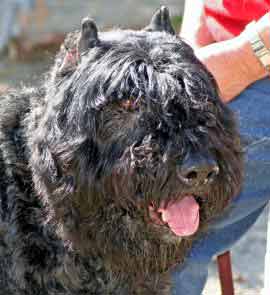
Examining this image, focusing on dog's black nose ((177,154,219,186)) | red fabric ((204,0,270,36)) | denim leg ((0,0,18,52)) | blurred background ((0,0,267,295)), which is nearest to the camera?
dog's black nose ((177,154,219,186))

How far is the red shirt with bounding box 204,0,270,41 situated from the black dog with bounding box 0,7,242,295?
1.23 feet

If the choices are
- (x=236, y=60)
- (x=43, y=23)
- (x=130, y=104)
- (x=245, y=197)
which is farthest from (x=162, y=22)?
(x=43, y=23)

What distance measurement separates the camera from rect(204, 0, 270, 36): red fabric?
330cm

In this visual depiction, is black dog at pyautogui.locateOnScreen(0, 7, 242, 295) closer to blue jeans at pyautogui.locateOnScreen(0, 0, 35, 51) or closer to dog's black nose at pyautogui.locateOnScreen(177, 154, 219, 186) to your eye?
dog's black nose at pyautogui.locateOnScreen(177, 154, 219, 186)

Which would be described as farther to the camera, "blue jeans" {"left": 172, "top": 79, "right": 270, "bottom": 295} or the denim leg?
the denim leg

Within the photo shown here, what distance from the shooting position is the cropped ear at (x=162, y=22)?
10.2 ft

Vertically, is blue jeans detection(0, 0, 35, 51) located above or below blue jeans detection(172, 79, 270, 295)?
below

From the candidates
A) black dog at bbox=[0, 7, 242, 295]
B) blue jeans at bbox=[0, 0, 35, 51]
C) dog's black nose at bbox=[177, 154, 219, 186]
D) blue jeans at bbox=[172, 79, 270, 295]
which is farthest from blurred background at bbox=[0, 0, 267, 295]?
dog's black nose at bbox=[177, 154, 219, 186]

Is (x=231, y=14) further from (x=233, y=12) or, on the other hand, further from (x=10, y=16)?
(x=10, y=16)

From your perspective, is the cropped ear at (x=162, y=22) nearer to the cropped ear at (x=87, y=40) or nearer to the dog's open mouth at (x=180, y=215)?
the cropped ear at (x=87, y=40)

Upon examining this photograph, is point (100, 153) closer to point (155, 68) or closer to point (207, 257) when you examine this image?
point (155, 68)

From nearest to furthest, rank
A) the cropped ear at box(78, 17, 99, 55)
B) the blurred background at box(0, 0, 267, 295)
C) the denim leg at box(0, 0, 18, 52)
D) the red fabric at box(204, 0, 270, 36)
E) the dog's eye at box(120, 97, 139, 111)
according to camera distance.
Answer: the dog's eye at box(120, 97, 139, 111) < the cropped ear at box(78, 17, 99, 55) < the red fabric at box(204, 0, 270, 36) < the blurred background at box(0, 0, 267, 295) < the denim leg at box(0, 0, 18, 52)

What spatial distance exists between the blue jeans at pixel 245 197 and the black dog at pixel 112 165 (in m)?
0.33

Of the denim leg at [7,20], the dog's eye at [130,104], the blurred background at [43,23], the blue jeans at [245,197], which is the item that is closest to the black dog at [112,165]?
the dog's eye at [130,104]
